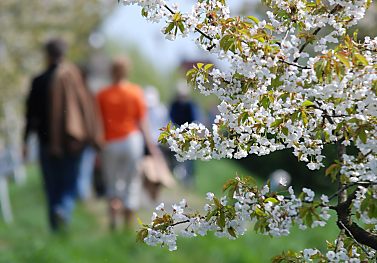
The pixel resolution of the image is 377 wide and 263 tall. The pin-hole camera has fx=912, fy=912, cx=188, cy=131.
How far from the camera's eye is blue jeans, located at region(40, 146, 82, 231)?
30.1 feet

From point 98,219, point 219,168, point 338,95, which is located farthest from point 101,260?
point 219,168

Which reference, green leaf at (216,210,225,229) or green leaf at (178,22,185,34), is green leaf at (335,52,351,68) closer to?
green leaf at (178,22,185,34)

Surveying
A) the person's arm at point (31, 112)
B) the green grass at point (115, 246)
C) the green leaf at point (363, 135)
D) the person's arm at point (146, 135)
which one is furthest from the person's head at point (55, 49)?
the green leaf at point (363, 135)

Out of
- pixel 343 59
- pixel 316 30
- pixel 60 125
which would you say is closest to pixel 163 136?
pixel 316 30

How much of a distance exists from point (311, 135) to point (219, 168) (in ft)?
56.5

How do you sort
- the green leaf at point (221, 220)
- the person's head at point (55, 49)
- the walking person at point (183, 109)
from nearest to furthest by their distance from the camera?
the green leaf at point (221, 220) < the person's head at point (55, 49) < the walking person at point (183, 109)

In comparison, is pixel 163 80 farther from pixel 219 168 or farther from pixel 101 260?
pixel 101 260

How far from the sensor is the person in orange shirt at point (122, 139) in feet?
30.8

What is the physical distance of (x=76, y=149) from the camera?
912cm

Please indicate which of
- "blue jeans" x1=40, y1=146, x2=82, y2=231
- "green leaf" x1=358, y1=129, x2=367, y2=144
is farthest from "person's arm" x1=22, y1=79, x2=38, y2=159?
"green leaf" x1=358, y1=129, x2=367, y2=144

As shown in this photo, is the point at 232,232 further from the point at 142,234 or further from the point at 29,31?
the point at 29,31

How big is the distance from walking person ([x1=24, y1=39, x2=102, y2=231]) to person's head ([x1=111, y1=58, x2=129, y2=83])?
A: 435mm

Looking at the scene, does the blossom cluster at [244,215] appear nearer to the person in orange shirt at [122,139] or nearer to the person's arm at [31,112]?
the person's arm at [31,112]

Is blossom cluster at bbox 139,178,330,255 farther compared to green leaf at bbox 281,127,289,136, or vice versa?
green leaf at bbox 281,127,289,136
